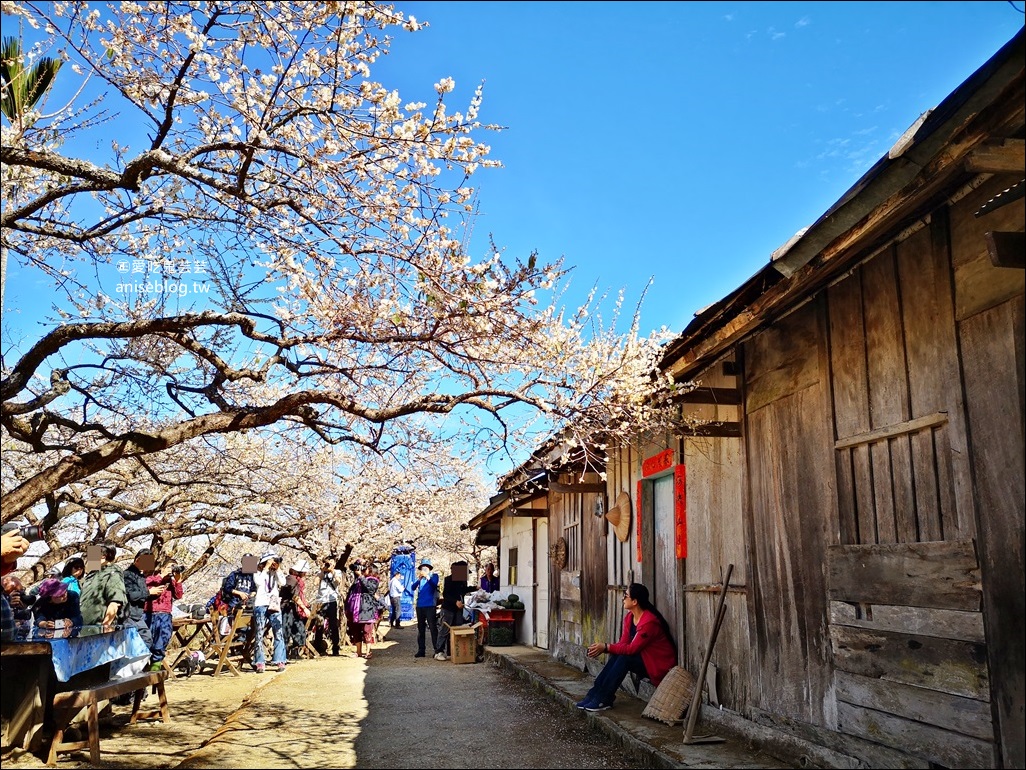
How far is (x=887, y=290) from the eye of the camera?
4.75 metres

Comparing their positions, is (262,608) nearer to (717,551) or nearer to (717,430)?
(717,551)

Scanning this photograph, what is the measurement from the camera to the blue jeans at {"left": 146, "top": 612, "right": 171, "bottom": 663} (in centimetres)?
1057

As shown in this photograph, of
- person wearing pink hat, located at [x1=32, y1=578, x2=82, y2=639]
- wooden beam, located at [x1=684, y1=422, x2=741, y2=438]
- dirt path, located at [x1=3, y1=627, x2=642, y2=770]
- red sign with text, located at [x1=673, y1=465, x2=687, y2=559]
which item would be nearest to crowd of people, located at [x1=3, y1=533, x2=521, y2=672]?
person wearing pink hat, located at [x1=32, y1=578, x2=82, y2=639]

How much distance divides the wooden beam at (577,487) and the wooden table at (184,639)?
→ 232 inches

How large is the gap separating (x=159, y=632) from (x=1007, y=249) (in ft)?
35.3

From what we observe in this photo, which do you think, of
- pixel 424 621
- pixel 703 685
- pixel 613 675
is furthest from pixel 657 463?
pixel 424 621

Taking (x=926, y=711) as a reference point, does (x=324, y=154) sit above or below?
above

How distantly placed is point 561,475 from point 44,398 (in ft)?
22.1

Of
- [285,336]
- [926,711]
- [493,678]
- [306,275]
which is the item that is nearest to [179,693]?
[493,678]

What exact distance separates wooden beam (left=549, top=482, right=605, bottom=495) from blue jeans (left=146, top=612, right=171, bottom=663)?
5536 millimetres

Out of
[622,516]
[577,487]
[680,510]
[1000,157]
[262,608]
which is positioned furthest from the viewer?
[262,608]

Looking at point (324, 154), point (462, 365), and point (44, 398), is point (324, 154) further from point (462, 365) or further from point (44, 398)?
point (44, 398)

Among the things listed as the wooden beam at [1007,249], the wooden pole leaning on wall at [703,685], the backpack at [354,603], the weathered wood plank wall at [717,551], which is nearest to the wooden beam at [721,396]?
the weathered wood plank wall at [717,551]

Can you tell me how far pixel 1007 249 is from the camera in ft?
11.4
